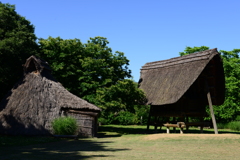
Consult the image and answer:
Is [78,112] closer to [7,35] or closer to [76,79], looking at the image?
[76,79]

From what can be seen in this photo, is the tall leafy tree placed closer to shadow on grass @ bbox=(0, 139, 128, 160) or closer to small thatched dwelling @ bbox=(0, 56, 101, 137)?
small thatched dwelling @ bbox=(0, 56, 101, 137)

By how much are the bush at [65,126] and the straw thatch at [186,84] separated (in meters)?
7.09

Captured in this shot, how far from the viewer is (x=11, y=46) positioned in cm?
2261

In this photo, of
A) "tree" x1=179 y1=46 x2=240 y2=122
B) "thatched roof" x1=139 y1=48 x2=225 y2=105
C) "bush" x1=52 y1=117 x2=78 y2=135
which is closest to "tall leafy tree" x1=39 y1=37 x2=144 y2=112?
"thatched roof" x1=139 y1=48 x2=225 y2=105

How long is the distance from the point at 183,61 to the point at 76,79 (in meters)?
9.86

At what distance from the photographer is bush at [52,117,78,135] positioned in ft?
61.1

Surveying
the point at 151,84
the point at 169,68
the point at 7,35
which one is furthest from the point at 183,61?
the point at 7,35

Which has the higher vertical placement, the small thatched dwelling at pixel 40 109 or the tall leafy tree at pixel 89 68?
the tall leafy tree at pixel 89 68

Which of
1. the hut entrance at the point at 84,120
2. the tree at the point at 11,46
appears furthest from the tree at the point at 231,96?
the tree at the point at 11,46

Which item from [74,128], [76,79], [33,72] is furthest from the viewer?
[76,79]

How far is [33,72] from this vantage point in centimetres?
2230

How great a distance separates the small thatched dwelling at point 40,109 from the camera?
19.7 metres

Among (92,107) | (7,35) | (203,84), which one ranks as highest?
(7,35)

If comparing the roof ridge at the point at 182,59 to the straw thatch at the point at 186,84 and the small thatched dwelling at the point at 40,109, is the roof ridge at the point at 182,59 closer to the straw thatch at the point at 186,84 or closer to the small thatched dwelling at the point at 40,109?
the straw thatch at the point at 186,84
